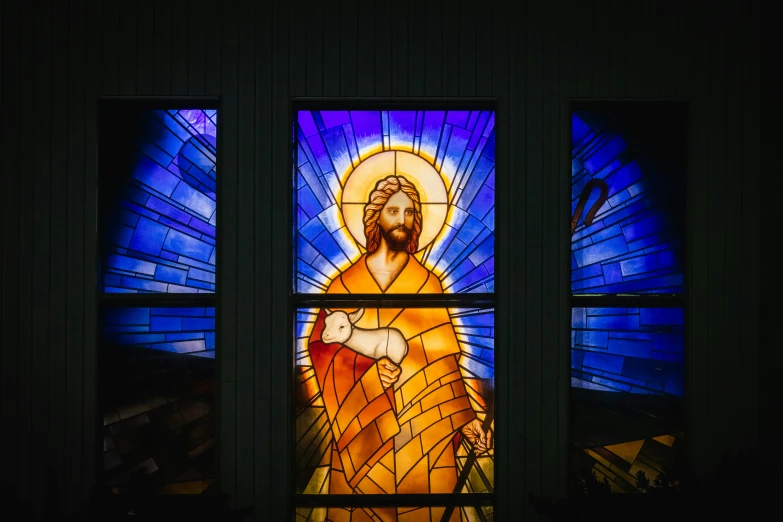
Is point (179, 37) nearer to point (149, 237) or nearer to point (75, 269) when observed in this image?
point (149, 237)

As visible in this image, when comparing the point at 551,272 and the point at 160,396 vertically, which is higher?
the point at 551,272

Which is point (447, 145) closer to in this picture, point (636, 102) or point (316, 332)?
point (636, 102)

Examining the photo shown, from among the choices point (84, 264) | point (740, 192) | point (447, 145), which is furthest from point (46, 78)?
point (740, 192)

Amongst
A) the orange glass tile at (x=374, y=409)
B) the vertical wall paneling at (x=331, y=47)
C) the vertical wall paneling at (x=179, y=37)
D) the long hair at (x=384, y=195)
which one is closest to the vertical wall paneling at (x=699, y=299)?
the long hair at (x=384, y=195)

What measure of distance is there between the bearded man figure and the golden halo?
3cm

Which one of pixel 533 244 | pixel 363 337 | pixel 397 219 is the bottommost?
pixel 363 337

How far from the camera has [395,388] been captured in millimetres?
2924

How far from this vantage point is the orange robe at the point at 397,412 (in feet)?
9.56

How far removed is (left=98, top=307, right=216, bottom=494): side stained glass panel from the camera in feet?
9.48

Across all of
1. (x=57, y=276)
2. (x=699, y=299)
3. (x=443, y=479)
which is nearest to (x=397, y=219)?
(x=443, y=479)

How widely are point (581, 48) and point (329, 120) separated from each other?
4.03ft

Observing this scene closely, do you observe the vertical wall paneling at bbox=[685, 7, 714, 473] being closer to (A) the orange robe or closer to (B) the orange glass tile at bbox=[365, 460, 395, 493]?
(A) the orange robe

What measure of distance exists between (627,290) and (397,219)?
3.76 feet

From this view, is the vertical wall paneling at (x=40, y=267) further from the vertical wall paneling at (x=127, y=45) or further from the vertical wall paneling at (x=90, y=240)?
the vertical wall paneling at (x=127, y=45)
